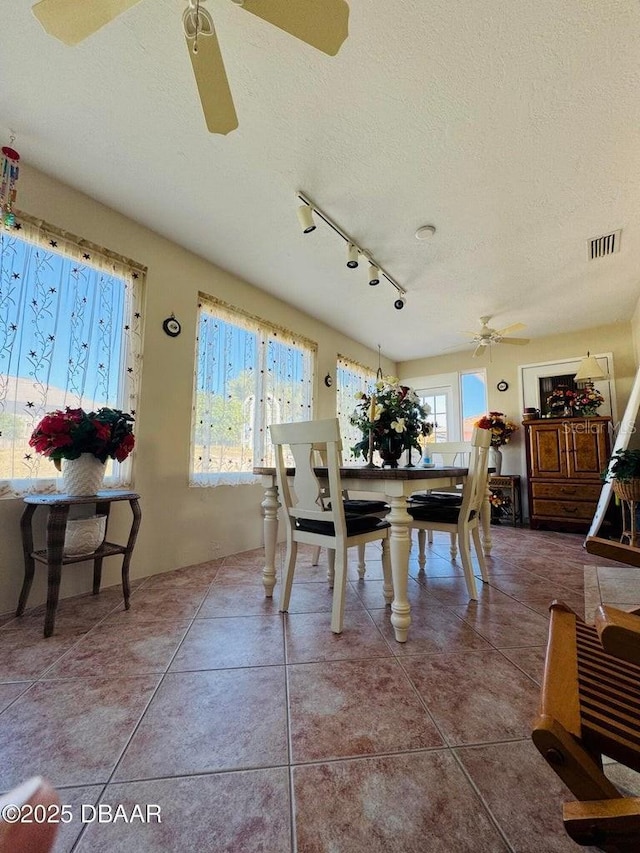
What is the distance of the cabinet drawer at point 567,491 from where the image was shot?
4012 mm

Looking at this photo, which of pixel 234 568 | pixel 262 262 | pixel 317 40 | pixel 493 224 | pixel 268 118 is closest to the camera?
pixel 317 40

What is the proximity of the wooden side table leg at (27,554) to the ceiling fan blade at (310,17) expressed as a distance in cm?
225

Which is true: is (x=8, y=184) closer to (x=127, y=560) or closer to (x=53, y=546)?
(x=53, y=546)

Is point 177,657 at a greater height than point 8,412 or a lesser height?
lesser

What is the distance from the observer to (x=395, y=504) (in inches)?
68.5

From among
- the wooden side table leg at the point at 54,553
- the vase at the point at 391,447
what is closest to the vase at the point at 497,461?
the vase at the point at 391,447

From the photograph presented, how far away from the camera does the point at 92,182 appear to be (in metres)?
2.25

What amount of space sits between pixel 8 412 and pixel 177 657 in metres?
1.56

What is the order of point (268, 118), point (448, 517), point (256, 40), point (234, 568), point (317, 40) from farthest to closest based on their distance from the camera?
1. point (234, 568)
2. point (448, 517)
3. point (268, 118)
4. point (256, 40)
5. point (317, 40)

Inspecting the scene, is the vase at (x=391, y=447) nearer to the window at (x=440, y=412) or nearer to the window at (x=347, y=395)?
the window at (x=347, y=395)

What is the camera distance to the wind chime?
1.92 meters

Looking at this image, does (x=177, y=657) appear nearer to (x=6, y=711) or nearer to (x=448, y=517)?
(x=6, y=711)

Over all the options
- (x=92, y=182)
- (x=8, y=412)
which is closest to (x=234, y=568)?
(x=8, y=412)

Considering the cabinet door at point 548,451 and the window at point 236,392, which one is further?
the cabinet door at point 548,451
